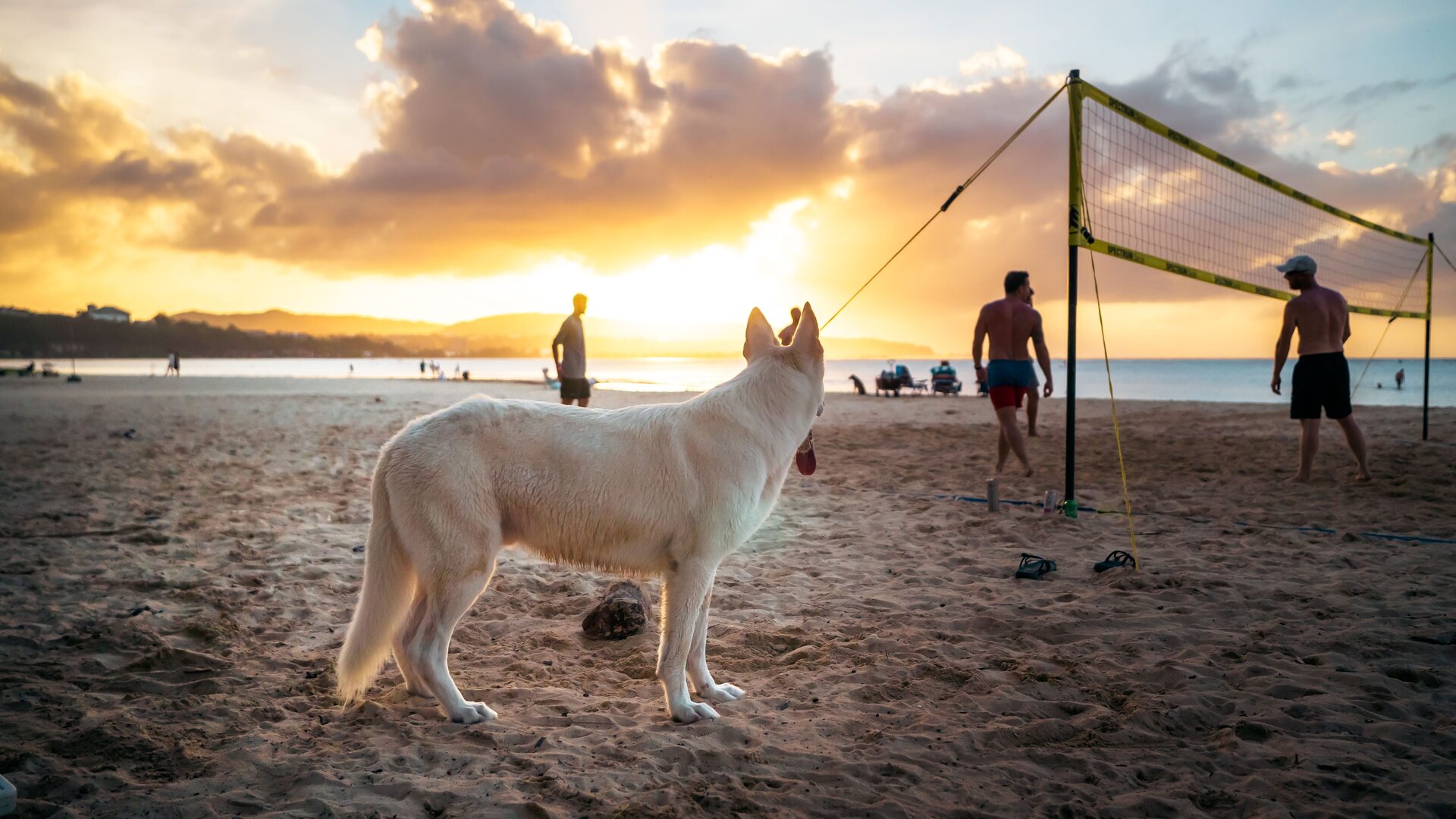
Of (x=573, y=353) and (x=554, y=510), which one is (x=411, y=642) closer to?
(x=554, y=510)

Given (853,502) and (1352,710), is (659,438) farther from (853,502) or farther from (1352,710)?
(853,502)

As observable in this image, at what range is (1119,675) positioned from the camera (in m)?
3.56

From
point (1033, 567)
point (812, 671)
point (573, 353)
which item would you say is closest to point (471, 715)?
point (812, 671)

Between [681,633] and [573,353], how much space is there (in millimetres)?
8639

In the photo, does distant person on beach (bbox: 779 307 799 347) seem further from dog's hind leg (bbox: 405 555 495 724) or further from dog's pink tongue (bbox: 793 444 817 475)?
dog's hind leg (bbox: 405 555 495 724)

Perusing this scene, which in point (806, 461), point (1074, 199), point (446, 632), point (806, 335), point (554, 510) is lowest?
point (446, 632)

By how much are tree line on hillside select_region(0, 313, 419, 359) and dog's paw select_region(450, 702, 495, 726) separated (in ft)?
440

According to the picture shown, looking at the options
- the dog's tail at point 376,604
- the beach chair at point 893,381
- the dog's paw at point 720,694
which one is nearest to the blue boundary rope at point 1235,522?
the dog's paw at point 720,694

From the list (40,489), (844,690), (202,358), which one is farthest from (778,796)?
(202,358)

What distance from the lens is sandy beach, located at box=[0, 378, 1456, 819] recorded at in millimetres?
2631

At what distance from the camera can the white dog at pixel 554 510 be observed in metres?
3.19

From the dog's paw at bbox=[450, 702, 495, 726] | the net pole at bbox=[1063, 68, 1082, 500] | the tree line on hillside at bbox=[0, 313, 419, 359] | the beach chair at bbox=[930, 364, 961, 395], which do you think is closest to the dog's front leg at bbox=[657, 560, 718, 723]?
the dog's paw at bbox=[450, 702, 495, 726]

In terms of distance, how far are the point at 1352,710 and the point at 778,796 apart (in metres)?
2.62

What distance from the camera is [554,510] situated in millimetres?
3318
